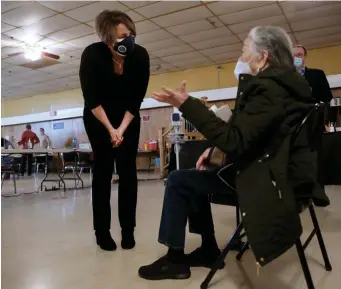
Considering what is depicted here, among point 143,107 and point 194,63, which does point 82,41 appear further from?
point 143,107

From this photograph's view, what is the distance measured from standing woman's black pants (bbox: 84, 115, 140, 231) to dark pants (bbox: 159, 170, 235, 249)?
52 centimetres

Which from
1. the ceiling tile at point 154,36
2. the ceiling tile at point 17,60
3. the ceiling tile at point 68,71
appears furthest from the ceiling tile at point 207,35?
the ceiling tile at point 17,60

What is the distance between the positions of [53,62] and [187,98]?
757 centimetres

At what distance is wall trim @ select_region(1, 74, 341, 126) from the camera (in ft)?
24.6

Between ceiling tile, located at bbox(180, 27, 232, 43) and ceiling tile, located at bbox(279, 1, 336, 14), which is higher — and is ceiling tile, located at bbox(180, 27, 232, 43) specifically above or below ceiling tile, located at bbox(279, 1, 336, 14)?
below

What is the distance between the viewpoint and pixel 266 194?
0.99m

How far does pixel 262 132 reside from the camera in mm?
1000

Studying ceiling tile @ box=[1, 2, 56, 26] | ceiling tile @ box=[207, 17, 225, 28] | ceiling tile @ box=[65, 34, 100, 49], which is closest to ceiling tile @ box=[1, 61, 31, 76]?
ceiling tile @ box=[65, 34, 100, 49]

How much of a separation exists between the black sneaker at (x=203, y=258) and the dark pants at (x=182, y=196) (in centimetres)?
22

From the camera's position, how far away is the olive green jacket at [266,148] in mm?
967

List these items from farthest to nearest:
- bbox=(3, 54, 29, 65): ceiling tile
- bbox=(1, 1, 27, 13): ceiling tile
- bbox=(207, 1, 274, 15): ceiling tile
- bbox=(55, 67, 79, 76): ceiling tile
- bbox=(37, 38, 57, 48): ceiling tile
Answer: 1. bbox=(55, 67, 79, 76): ceiling tile
2. bbox=(3, 54, 29, 65): ceiling tile
3. bbox=(37, 38, 57, 48): ceiling tile
4. bbox=(207, 1, 274, 15): ceiling tile
5. bbox=(1, 1, 27, 13): ceiling tile

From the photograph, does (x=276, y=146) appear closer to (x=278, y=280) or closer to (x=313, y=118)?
(x=313, y=118)

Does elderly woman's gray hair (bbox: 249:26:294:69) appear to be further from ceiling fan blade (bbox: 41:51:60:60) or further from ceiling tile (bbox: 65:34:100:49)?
ceiling fan blade (bbox: 41:51:60:60)

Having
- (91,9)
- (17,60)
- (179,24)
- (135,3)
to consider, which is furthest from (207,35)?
(17,60)
